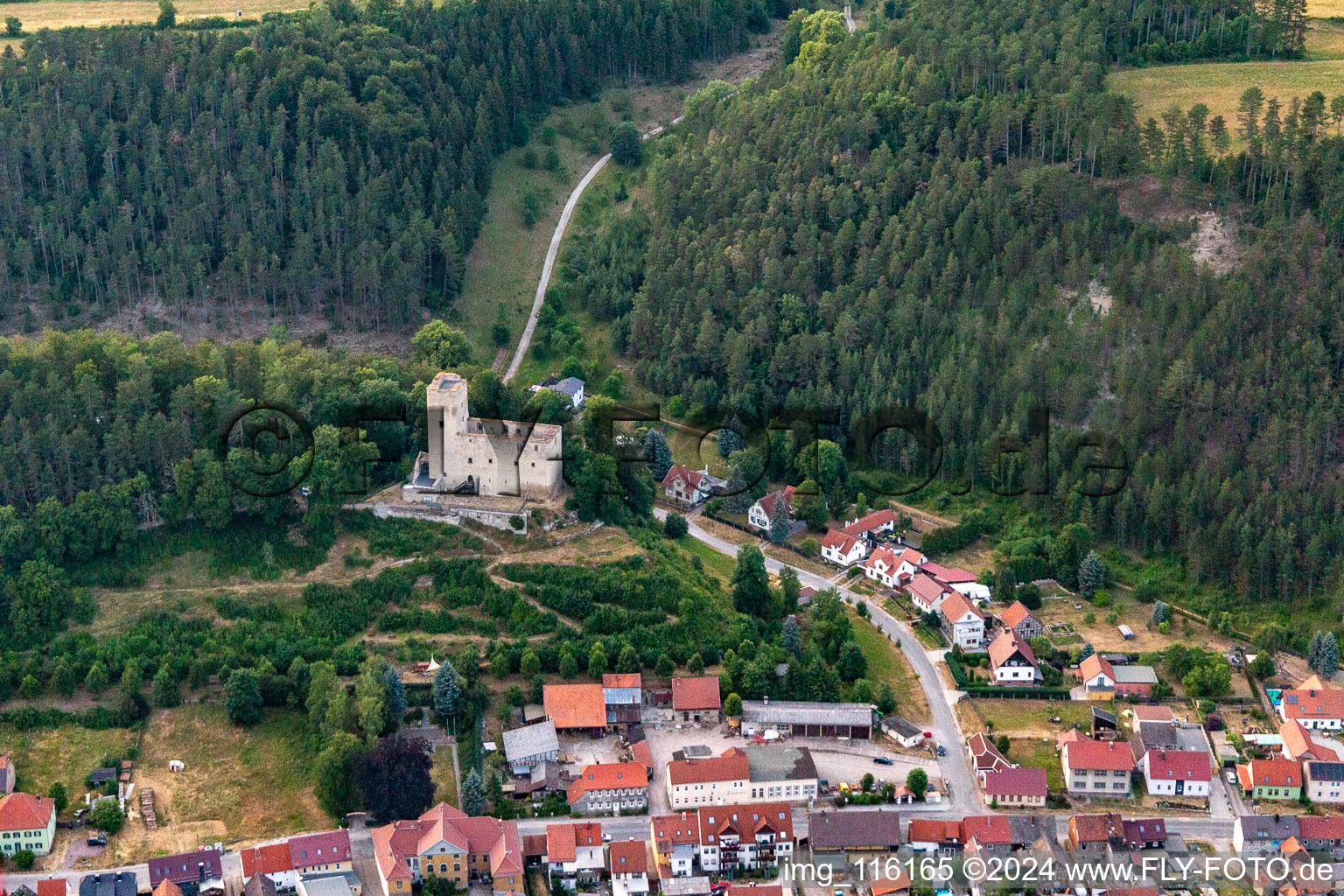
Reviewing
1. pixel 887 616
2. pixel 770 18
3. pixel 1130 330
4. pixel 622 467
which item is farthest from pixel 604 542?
pixel 770 18

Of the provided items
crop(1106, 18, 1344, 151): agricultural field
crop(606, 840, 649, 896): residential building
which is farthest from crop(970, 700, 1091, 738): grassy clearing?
crop(1106, 18, 1344, 151): agricultural field

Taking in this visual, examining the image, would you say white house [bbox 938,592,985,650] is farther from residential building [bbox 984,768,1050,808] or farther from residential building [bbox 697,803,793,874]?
residential building [bbox 697,803,793,874]

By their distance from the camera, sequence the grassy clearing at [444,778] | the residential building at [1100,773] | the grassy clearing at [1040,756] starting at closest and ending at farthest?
the grassy clearing at [444,778] → the residential building at [1100,773] → the grassy clearing at [1040,756]

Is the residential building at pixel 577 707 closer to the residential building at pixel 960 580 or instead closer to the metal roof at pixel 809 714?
the metal roof at pixel 809 714

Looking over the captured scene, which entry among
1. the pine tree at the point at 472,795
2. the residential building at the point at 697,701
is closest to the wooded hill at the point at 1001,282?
the residential building at the point at 697,701

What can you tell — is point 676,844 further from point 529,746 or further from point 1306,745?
point 1306,745

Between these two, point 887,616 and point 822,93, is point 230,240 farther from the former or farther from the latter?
point 887,616
